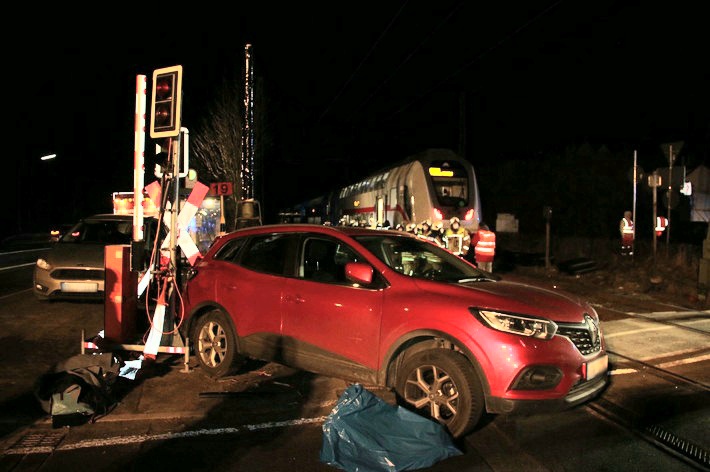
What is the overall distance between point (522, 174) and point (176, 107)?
30.6 meters

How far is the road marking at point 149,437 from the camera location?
444cm

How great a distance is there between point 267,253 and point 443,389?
7.92 feet

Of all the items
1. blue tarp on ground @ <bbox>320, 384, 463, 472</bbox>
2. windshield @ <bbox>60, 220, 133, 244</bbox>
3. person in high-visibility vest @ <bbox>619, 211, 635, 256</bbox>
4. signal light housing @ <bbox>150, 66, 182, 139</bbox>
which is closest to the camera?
blue tarp on ground @ <bbox>320, 384, 463, 472</bbox>

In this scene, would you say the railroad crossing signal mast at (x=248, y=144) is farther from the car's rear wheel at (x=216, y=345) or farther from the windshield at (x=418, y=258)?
the windshield at (x=418, y=258)

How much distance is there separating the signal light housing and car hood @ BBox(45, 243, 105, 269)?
13.5 feet

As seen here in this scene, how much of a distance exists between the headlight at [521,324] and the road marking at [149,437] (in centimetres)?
174

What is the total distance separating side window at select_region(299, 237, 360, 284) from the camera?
566 cm

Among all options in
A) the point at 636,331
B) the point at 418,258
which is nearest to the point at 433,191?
the point at 636,331

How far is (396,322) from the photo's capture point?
4.94m

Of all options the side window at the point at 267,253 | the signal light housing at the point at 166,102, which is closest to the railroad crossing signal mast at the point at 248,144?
the signal light housing at the point at 166,102

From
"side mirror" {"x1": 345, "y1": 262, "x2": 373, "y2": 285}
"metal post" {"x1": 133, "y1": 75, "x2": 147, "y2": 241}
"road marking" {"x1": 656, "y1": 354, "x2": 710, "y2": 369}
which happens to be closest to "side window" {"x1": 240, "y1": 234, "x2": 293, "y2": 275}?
"side mirror" {"x1": 345, "y1": 262, "x2": 373, "y2": 285}

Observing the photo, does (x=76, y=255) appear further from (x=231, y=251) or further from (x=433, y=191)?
(x=433, y=191)

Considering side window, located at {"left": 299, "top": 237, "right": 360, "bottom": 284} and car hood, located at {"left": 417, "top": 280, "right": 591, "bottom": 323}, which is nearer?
car hood, located at {"left": 417, "top": 280, "right": 591, "bottom": 323}

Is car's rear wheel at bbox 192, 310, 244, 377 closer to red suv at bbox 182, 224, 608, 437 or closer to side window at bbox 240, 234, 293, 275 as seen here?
red suv at bbox 182, 224, 608, 437
